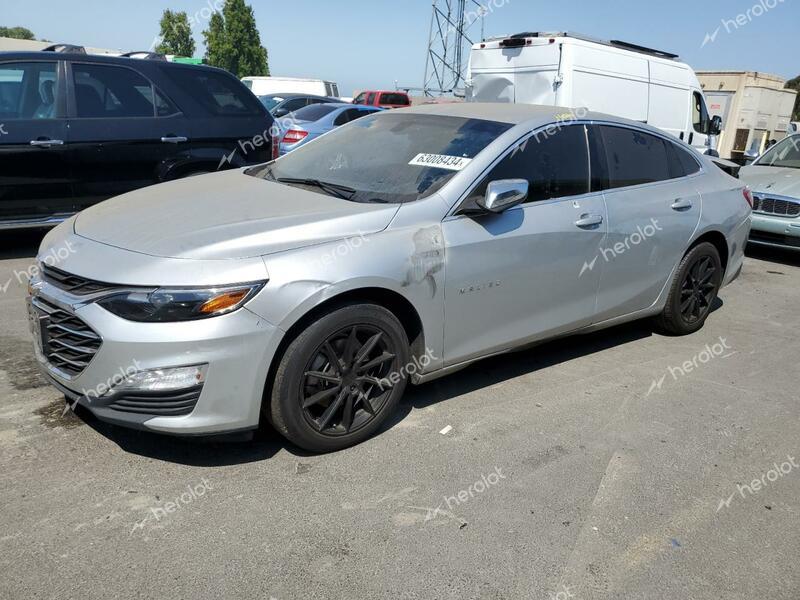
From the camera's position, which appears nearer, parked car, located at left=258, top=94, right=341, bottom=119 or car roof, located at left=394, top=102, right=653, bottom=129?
car roof, located at left=394, top=102, right=653, bottom=129

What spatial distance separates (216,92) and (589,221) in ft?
15.5

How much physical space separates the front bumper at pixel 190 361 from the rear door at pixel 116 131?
3.94m

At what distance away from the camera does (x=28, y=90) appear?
6430 mm

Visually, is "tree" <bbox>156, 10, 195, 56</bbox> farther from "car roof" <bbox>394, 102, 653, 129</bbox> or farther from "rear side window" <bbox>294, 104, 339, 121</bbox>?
"car roof" <bbox>394, 102, 653, 129</bbox>

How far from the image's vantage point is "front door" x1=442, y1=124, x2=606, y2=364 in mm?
3678

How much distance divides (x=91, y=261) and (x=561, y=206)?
8.54 ft

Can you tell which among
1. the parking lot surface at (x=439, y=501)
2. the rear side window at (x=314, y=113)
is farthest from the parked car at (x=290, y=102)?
the parking lot surface at (x=439, y=501)

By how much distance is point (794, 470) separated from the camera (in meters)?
3.58

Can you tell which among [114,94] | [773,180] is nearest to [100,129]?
[114,94]

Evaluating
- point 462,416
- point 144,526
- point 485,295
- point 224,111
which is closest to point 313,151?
point 485,295

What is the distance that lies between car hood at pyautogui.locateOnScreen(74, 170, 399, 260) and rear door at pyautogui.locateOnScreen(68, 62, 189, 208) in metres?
2.96

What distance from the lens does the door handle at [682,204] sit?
16.1ft

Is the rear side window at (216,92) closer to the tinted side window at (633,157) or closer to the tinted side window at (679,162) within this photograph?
the tinted side window at (633,157)

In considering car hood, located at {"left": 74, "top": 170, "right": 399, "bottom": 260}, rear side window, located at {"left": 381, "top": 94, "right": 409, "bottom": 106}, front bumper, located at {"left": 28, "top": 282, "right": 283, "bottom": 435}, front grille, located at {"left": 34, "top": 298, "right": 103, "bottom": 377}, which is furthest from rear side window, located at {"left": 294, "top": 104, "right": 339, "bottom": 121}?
rear side window, located at {"left": 381, "top": 94, "right": 409, "bottom": 106}
